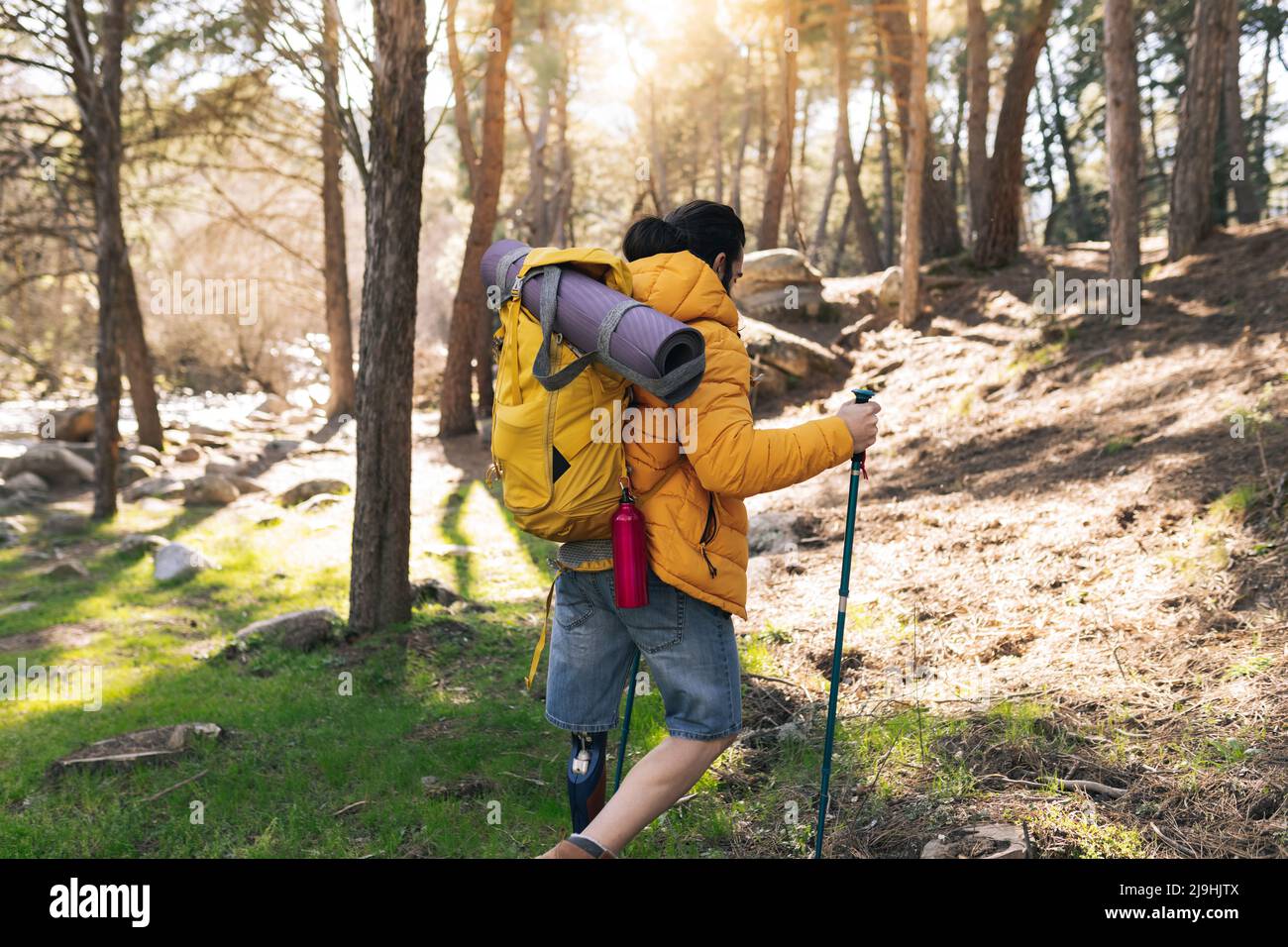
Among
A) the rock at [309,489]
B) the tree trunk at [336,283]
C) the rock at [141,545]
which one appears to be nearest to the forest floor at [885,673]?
the rock at [141,545]

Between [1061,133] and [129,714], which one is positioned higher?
[1061,133]

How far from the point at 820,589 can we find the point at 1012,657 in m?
1.73

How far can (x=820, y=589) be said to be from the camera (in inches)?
248

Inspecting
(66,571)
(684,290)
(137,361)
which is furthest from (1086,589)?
(137,361)

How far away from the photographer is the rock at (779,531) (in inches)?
295

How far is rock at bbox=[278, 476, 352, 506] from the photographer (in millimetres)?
11797

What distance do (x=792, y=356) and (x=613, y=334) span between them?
12192 mm

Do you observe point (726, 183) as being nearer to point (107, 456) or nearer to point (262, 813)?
point (107, 456)

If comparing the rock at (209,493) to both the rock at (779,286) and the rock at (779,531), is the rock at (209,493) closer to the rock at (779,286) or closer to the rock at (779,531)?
the rock at (779,531)

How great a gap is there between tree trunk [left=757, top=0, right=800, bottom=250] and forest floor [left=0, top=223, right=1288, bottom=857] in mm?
9631

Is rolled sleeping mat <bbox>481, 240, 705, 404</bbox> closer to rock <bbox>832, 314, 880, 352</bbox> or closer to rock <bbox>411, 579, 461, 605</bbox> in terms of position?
rock <bbox>411, 579, 461, 605</bbox>

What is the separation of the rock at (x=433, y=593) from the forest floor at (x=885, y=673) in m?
0.15

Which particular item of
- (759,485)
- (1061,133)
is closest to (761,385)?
(759,485)

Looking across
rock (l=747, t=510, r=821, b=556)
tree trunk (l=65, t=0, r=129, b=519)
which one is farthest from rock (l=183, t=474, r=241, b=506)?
rock (l=747, t=510, r=821, b=556)
